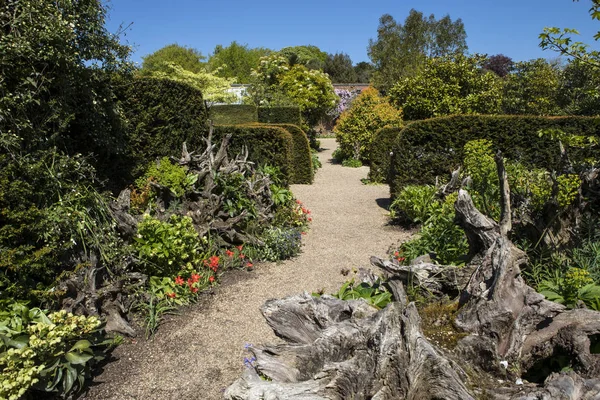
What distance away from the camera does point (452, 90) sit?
13.1 m

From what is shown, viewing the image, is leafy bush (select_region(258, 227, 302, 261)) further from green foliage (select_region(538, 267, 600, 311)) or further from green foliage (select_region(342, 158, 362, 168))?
green foliage (select_region(342, 158, 362, 168))

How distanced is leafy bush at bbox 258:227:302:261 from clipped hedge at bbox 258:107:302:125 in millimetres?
12053

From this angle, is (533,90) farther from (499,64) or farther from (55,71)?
(499,64)

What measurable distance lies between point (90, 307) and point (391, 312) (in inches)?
111

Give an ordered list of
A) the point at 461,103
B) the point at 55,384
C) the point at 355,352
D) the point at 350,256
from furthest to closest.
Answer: the point at 461,103 → the point at 350,256 → the point at 55,384 → the point at 355,352

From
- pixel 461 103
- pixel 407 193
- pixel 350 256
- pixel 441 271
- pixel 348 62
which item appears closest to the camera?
pixel 441 271

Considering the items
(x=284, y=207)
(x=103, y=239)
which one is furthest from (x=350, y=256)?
(x=103, y=239)

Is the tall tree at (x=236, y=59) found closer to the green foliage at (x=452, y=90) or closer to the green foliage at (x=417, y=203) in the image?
the green foliage at (x=452, y=90)

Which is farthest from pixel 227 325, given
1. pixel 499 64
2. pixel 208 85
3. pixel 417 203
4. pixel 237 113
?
pixel 499 64

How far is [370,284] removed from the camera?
3.90 metres

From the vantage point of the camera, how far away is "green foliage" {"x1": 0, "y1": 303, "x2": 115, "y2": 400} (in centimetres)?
274

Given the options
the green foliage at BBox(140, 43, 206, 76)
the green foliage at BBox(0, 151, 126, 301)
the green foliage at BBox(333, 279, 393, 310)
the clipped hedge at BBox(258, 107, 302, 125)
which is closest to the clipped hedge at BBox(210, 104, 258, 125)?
the clipped hedge at BBox(258, 107, 302, 125)

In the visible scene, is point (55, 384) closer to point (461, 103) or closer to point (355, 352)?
point (355, 352)

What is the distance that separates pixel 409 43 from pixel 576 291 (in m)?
31.8
